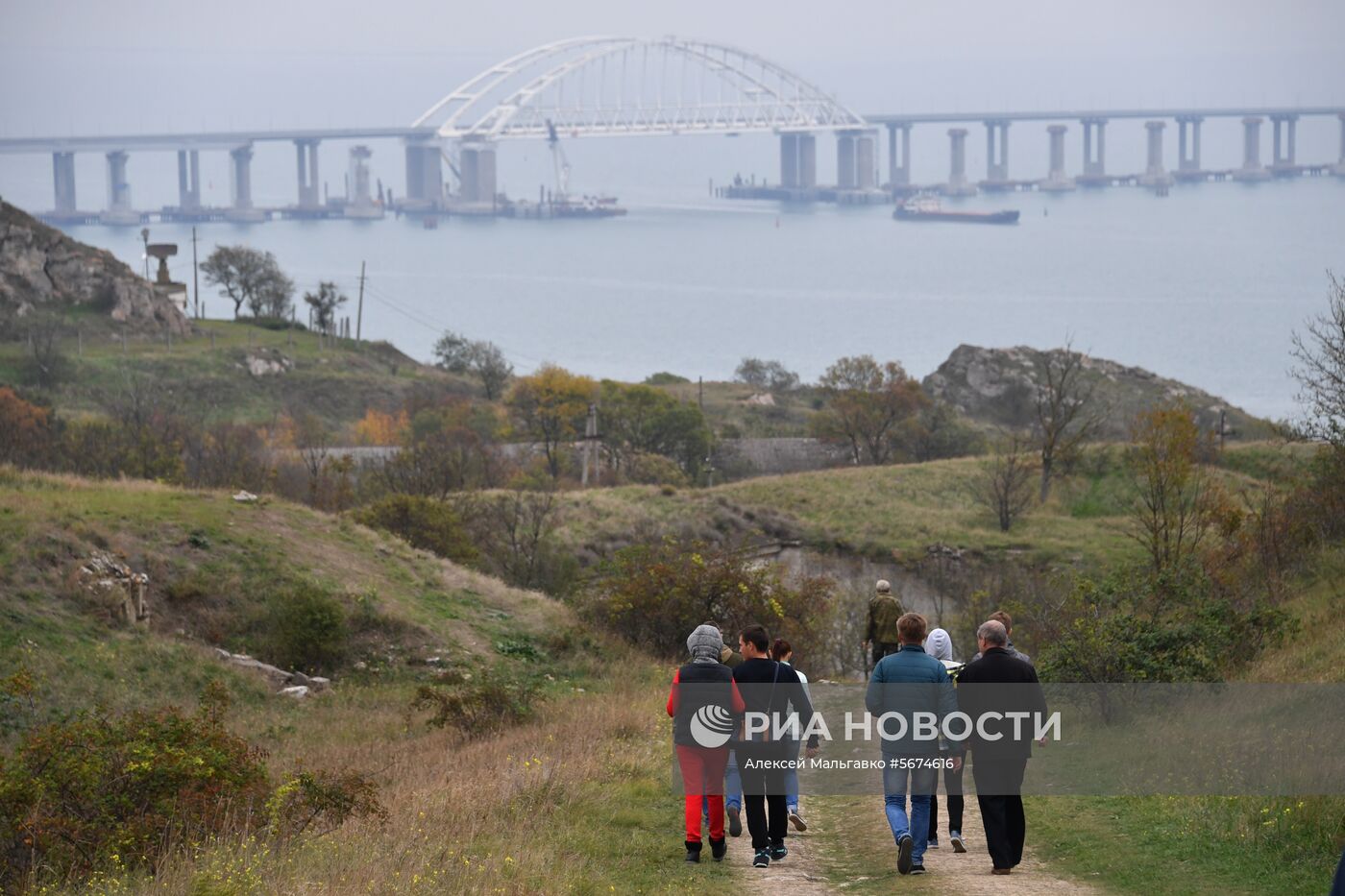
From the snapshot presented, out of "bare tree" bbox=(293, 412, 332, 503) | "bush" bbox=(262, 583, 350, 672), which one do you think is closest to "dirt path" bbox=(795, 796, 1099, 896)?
"bush" bbox=(262, 583, 350, 672)

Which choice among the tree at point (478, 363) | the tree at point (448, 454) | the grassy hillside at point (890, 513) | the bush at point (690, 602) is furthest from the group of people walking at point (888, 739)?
the tree at point (478, 363)

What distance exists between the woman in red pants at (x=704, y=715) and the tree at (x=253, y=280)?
8440 cm

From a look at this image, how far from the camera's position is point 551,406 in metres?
60.3

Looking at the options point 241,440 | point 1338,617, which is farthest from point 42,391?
point 1338,617

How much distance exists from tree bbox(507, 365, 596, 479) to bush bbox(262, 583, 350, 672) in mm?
36903

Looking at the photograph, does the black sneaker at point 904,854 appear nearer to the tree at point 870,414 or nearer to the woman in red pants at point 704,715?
the woman in red pants at point 704,715

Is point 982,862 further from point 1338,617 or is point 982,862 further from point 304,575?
point 304,575

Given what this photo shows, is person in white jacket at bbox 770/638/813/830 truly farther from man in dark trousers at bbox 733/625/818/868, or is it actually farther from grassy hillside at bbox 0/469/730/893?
grassy hillside at bbox 0/469/730/893

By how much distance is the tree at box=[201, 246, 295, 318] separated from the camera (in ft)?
298

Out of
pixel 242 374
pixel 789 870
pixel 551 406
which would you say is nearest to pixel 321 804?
pixel 789 870

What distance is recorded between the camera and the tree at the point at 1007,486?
41812 mm

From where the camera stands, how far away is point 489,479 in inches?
1860

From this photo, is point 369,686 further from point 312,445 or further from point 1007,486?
point 312,445

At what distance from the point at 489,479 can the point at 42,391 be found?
24.3m
